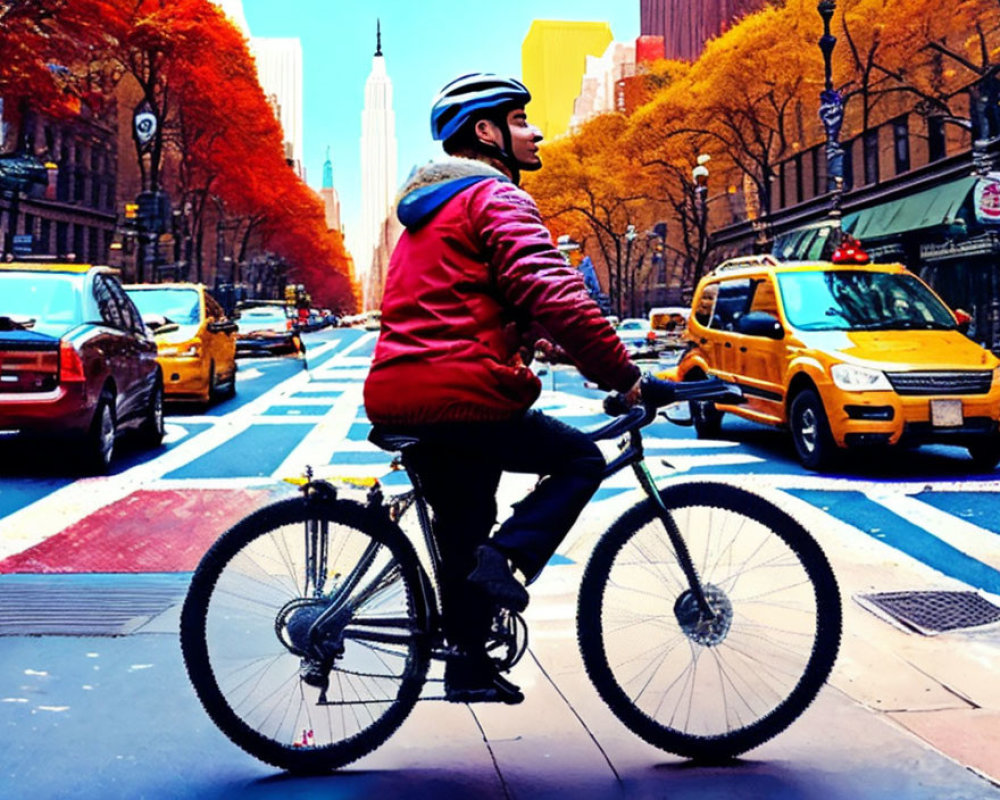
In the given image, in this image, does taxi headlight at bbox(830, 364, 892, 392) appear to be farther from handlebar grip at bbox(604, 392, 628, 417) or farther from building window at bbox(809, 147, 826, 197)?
building window at bbox(809, 147, 826, 197)

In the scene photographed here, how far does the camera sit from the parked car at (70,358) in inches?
380

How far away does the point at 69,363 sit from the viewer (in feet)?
31.9

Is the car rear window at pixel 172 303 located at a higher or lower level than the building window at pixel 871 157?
lower

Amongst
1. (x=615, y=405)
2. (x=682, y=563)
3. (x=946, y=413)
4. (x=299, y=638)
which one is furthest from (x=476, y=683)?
(x=946, y=413)

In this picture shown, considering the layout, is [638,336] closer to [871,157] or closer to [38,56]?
[871,157]

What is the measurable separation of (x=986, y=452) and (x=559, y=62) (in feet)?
482

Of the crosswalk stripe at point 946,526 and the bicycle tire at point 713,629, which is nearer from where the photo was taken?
the bicycle tire at point 713,629

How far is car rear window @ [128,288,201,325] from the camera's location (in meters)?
17.0

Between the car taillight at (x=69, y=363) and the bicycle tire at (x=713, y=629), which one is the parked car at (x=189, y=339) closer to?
the car taillight at (x=69, y=363)

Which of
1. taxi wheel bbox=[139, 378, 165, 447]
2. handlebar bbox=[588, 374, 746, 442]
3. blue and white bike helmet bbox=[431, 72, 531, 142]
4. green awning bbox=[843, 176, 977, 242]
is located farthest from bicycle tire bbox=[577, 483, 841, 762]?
green awning bbox=[843, 176, 977, 242]

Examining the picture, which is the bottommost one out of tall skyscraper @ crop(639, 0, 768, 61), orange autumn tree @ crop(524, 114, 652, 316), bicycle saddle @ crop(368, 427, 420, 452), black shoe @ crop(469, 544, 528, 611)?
black shoe @ crop(469, 544, 528, 611)

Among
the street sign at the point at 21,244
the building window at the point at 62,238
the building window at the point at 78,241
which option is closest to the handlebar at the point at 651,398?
the street sign at the point at 21,244

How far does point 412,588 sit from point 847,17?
34.7 m

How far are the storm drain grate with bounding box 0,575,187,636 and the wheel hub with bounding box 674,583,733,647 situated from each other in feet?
8.67
